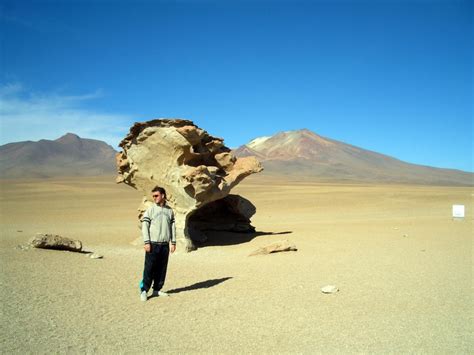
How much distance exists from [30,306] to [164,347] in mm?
2796

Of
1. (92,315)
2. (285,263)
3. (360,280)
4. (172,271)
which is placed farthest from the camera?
(285,263)

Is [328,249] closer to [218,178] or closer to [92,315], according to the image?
[218,178]

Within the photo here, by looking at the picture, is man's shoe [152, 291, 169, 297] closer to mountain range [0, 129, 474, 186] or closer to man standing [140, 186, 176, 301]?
man standing [140, 186, 176, 301]

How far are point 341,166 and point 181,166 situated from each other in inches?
5904

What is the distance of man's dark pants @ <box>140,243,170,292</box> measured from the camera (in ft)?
25.3

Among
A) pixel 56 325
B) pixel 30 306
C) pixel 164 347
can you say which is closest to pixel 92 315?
pixel 56 325

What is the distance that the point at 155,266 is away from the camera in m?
7.88

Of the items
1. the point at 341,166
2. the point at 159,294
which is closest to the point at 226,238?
the point at 159,294

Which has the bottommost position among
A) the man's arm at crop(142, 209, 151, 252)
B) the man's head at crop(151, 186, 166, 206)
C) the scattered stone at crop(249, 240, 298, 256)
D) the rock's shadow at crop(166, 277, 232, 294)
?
the rock's shadow at crop(166, 277, 232, 294)

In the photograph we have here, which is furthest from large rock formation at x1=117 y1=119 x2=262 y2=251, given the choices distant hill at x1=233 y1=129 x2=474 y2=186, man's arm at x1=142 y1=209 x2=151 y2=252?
distant hill at x1=233 y1=129 x2=474 y2=186

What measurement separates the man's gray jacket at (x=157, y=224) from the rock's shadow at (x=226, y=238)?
24.0 feet

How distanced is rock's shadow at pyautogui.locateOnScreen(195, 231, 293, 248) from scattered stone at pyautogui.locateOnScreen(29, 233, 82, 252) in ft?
15.1

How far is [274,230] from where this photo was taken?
1959 cm

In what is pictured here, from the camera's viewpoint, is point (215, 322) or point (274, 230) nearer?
point (215, 322)
